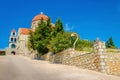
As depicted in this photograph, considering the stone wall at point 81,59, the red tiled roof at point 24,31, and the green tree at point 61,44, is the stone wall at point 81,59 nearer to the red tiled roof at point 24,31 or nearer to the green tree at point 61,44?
the green tree at point 61,44

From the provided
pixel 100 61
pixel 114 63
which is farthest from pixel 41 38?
pixel 100 61

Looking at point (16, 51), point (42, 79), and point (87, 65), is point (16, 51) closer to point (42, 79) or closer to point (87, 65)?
point (87, 65)

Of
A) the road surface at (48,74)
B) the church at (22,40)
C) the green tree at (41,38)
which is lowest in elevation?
the road surface at (48,74)

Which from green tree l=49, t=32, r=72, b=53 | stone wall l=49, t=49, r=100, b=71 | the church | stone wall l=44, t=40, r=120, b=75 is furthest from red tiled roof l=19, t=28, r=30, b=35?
stone wall l=44, t=40, r=120, b=75

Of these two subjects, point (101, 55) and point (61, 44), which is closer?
point (101, 55)

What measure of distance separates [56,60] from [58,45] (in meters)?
2.20

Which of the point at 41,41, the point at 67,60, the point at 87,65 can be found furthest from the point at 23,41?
the point at 87,65

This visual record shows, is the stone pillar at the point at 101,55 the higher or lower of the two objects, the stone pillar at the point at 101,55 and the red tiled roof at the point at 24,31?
the lower

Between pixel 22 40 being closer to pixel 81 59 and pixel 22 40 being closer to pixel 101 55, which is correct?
pixel 81 59

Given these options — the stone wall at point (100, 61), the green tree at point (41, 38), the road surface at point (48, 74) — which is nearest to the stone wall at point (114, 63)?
the stone wall at point (100, 61)

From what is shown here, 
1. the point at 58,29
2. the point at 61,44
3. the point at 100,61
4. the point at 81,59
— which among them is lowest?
the point at 100,61

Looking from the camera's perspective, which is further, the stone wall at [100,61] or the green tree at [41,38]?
the green tree at [41,38]

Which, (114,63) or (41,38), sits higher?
(41,38)

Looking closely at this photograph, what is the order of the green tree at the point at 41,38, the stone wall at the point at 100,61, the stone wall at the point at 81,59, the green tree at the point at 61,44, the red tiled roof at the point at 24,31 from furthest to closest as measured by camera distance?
the red tiled roof at the point at 24,31, the green tree at the point at 41,38, the green tree at the point at 61,44, the stone wall at the point at 81,59, the stone wall at the point at 100,61
